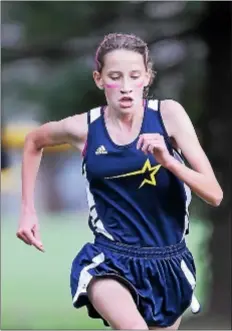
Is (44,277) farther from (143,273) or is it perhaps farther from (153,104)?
(153,104)

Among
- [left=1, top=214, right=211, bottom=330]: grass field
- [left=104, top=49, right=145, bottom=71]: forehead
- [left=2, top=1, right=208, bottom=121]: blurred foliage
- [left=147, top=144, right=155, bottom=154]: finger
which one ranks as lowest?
[left=1, top=214, right=211, bottom=330]: grass field

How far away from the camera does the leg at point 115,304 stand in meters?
1.93

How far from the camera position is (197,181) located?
1964 millimetres

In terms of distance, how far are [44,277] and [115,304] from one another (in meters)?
0.91

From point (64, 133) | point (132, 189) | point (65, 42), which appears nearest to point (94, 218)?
point (132, 189)

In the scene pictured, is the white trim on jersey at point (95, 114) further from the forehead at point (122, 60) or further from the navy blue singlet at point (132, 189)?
the forehead at point (122, 60)

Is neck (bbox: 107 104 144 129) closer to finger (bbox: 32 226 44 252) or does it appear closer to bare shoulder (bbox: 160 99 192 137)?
bare shoulder (bbox: 160 99 192 137)

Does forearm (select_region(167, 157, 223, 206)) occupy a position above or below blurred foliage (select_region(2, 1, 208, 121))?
below

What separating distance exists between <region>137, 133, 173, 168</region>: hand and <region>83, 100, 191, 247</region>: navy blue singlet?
3.2 inches

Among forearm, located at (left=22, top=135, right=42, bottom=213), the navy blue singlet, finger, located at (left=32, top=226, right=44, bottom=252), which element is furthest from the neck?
finger, located at (left=32, top=226, right=44, bottom=252)

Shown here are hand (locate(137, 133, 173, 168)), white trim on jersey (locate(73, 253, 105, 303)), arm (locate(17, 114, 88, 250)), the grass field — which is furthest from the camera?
the grass field

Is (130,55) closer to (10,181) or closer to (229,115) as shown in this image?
(10,181)

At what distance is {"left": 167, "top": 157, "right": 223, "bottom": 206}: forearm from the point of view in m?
1.93

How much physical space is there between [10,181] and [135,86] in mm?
831
